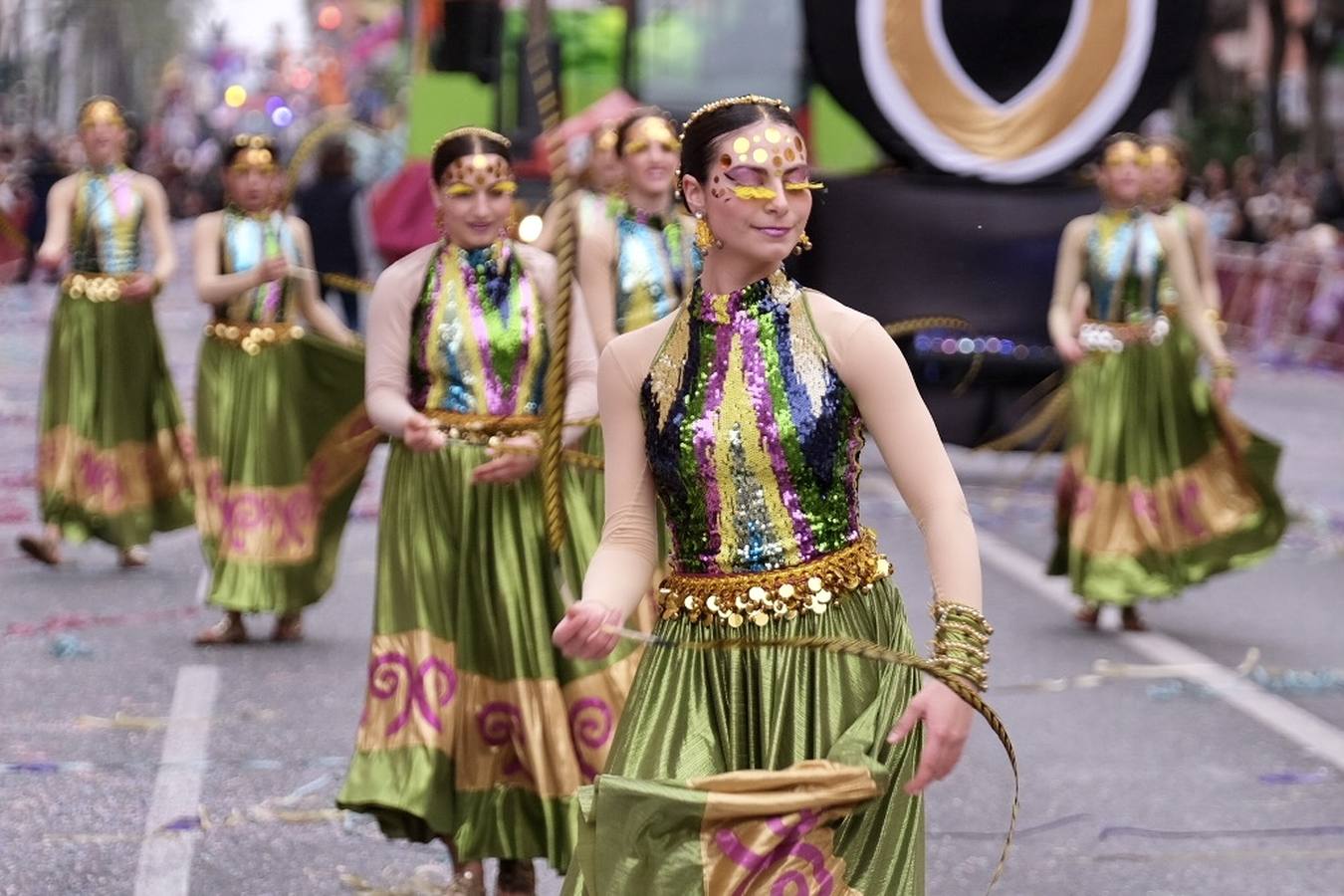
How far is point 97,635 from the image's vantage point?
10.1 metres

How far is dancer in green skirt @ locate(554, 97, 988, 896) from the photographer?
4055 millimetres

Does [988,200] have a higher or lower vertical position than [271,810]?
higher

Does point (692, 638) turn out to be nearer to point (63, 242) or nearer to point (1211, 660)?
point (1211, 660)

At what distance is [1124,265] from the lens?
10.4 metres

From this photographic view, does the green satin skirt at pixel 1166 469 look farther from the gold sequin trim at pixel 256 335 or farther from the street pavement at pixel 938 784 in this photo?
the gold sequin trim at pixel 256 335

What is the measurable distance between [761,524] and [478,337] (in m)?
2.25

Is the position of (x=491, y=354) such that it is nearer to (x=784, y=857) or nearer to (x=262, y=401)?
(x=784, y=857)

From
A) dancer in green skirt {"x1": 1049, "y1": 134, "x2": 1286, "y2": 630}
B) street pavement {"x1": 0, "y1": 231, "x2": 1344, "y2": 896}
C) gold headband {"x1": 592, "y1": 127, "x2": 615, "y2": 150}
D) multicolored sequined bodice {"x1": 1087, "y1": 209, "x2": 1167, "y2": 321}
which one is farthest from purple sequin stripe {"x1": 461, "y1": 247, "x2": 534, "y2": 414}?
multicolored sequined bodice {"x1": 1087, "y1": 209, "x2": 1167, "y2": 321}

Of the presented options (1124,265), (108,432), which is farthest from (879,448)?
(108,432)

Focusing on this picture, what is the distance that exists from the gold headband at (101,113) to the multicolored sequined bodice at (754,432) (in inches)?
301

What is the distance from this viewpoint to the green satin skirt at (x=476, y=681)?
20.7 feet

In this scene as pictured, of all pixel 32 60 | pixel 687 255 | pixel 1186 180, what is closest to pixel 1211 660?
pixel 1186 180

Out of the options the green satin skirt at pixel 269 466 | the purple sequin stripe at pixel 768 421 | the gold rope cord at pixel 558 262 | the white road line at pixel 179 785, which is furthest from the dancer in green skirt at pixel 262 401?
the gold rope cord at pixel 558 262

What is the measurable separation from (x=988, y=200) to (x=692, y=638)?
36.0ft
